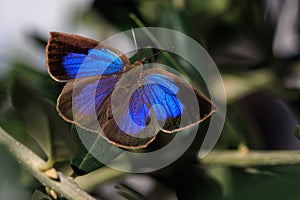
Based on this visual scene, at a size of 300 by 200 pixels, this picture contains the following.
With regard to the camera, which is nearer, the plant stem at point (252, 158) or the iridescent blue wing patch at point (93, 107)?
the iridescent blue wing patch at point (93, 107)

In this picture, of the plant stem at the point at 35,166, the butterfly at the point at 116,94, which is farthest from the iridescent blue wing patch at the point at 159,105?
the plant stem at the point at 35,166

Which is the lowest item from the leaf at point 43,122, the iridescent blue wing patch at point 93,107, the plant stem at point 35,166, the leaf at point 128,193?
the leaf at point 128,193

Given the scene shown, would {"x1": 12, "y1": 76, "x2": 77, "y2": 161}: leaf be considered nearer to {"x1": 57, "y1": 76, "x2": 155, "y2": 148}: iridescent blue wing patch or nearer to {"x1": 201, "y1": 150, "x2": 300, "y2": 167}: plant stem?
{"x1": 57, "y1": 76, "x2": 155, "y2": 148}: iridescent blue wing patch

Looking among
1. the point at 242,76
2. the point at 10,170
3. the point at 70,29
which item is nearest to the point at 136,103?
the point at 10,170

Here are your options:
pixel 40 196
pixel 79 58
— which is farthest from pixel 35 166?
pixel 79 58

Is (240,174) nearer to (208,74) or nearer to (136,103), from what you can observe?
(208,74)

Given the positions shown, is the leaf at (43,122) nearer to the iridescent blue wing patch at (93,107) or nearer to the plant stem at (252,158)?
the iridescent blue wing patch at (93,107)

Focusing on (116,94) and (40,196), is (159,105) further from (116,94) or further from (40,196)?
(40,196)
